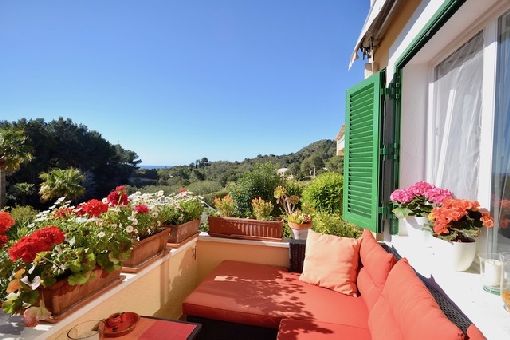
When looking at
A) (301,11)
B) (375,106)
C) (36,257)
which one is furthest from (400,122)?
(301,11)

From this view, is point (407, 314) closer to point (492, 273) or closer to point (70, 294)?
point (492, 273)

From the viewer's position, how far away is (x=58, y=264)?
1.32 meters

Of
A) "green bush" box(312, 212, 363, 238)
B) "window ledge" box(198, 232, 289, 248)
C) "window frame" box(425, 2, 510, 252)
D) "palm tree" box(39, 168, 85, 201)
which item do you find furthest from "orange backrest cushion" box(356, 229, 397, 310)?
"palm tree" box(39, 168, 85, 201)

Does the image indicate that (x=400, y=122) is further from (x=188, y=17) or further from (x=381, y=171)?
(x=188, y=17)

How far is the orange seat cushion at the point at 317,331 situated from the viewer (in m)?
1.77

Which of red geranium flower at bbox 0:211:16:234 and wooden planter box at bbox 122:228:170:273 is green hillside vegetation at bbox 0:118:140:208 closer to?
wooden planter box at bbox 122:228:170:273

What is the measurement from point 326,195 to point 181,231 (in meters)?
3.43

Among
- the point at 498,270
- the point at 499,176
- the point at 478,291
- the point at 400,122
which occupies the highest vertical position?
the point at 400,122

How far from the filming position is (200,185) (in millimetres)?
12984

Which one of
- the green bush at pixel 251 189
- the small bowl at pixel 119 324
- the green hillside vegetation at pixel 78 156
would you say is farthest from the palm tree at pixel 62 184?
the small bowl at pixel 119 324

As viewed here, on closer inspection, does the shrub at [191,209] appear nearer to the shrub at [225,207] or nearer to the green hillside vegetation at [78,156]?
the shrub at [225,207]

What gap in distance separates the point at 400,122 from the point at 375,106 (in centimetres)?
25

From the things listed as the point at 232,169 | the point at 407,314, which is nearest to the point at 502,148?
the point at 407,314

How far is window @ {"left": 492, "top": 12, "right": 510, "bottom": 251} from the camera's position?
1.47m
